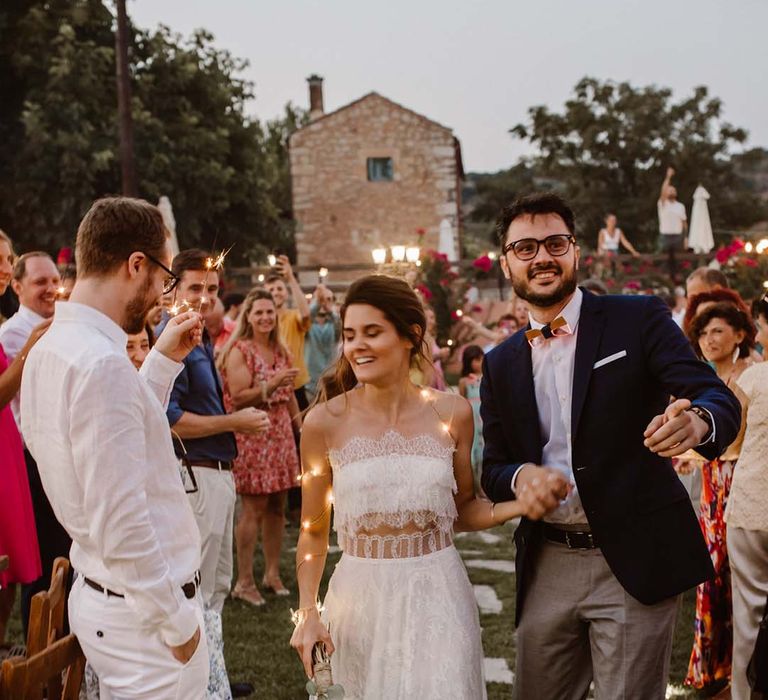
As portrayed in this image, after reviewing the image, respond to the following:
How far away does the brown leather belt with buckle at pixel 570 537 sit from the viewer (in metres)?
2.83

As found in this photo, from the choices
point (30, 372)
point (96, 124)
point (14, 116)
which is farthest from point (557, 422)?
point (14, 116)

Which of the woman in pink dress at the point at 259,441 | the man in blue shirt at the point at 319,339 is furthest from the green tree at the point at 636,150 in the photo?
the woman in pink dress at the point at 259,441

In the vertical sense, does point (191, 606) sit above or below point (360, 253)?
below

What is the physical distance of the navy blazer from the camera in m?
2.72

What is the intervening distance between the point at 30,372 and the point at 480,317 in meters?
15.9

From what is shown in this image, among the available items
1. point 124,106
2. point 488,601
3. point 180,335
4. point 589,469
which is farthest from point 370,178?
point 589,469

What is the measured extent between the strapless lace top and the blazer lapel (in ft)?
1.52

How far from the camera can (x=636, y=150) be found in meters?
36.3

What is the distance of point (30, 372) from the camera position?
235 cm

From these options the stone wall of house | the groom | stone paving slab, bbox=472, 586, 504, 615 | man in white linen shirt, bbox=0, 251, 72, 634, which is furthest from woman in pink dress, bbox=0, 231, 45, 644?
the stone wall of house

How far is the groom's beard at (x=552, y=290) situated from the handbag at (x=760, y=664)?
1.73m

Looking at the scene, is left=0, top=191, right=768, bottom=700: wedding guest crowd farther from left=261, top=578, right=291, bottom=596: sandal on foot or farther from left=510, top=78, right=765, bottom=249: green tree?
left=510, top=78, right=765, bottom=249: green tree

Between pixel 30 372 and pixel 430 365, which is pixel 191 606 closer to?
pixel 30 372

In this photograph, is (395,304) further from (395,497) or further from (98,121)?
(98,121)
